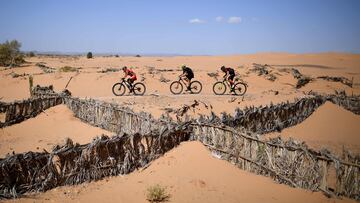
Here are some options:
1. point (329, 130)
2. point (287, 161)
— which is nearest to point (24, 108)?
point (287, 161)

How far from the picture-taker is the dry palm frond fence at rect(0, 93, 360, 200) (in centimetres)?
610

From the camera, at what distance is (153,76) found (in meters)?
21.6

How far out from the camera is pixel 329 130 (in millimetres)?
12273

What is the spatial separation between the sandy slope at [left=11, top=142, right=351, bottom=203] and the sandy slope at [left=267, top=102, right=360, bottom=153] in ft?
13.5

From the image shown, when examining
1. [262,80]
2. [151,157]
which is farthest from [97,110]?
[262,80]

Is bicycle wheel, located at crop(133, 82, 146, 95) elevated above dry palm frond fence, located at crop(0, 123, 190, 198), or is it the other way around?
bicycle wheel, located at crop(133, 82, 146, 95)

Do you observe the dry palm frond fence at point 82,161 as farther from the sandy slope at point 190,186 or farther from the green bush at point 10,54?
the green bush at point 10,54

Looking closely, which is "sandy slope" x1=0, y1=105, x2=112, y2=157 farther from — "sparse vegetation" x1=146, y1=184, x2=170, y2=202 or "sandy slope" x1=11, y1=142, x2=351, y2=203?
"sparse vegetation" x1=146, y1=184, x2=170, y2=202

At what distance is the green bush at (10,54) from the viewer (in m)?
31.9

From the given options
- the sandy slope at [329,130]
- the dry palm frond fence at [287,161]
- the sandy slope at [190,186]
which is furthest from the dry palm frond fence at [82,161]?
the sandy slope at [329,130]

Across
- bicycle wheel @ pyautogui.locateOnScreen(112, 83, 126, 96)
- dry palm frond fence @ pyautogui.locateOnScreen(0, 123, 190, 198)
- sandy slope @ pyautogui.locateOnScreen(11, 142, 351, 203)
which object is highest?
bicycle wheel @ pyautogui.locateOnScreen(112, 83, 126, 96)

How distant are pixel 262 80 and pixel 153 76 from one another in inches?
281

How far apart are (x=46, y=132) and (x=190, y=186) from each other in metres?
6.74

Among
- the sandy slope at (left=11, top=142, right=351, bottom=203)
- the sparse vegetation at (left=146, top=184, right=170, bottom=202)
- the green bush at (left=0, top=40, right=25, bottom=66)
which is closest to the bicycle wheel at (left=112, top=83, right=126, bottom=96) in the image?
the sandy slope at (left=11, top=142, right=351, bottom=203)
